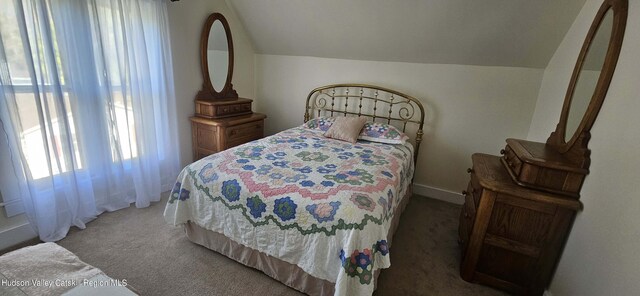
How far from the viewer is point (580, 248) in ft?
5.03

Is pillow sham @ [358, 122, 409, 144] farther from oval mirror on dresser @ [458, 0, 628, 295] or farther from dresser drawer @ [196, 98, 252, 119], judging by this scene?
dresser drawer @ [196, 98, 252, 119]

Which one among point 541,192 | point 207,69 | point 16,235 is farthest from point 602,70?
point 16,235

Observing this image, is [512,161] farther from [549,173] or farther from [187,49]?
[187,49]

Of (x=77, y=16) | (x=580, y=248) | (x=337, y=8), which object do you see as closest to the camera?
(x=580, y=248)

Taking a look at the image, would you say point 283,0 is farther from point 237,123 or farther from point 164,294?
point 164,294

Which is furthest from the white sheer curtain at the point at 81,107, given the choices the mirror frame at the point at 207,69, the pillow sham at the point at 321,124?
the pillow sham at the point at 321,124

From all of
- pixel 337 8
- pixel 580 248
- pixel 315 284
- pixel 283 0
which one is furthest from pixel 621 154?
pixel 283 0

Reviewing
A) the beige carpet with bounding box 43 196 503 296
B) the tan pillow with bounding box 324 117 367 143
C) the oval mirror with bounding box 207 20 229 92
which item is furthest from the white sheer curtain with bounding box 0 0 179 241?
the tan pillow with bounding box 324 117 367 143

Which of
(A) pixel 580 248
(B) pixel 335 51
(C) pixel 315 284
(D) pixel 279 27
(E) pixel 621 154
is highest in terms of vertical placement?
(D) pixel 279 27

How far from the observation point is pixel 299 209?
5.18 feet

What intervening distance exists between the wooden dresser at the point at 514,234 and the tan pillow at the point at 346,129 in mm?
1255

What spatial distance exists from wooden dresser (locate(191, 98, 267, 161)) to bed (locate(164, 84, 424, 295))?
0.64 meters

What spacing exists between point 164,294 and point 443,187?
284 cm

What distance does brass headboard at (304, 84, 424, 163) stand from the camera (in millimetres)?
3186
